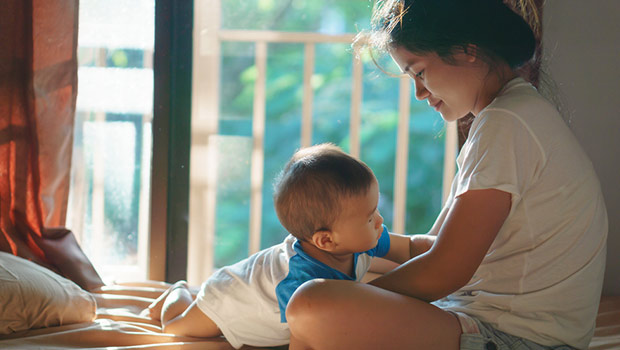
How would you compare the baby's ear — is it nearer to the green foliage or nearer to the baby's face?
the baby's face

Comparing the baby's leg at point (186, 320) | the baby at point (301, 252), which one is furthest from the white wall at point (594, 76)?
the baby's leg at point (186, 320)

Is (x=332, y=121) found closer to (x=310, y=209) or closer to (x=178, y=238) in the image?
(x=178, y=238)

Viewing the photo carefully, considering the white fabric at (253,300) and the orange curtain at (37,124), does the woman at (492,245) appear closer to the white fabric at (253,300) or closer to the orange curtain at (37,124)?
the white fabric at (253,300)

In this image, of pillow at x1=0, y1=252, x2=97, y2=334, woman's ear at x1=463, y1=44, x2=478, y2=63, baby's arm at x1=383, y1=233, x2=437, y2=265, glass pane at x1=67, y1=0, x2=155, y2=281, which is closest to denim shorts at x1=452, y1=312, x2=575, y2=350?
baby's arm at x1=383, y1=233, x2=437, y2=265

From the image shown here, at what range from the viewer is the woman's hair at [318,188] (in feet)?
3.54

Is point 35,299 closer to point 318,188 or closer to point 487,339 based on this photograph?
point 318,188

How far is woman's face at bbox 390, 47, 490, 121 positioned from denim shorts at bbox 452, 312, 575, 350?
412mm

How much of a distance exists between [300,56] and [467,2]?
1.63m

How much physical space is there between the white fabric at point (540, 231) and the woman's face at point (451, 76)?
92 millimetres

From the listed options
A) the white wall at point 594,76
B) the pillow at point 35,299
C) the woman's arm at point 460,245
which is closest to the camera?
the woman's arm at point 460,245

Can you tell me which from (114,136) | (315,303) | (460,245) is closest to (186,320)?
(315,303)

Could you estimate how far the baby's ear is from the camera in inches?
43.1

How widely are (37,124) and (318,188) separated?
3.66ft

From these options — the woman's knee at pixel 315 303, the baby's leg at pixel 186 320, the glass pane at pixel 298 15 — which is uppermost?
the glass pane at pixel 298 15
